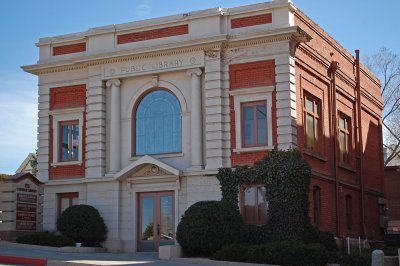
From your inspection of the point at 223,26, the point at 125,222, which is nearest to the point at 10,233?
the point at 125,222

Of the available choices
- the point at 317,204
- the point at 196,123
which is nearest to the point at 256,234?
the point at 317,204

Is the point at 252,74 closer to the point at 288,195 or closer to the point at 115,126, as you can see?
the point at 288,195

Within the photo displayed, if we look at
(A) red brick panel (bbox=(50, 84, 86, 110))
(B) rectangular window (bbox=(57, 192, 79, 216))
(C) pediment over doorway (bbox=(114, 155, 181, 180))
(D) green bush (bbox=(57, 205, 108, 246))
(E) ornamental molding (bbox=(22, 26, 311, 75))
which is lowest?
(D) green bush (bbox=(57, 205, 108, 246))

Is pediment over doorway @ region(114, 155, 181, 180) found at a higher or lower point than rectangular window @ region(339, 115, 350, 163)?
lower

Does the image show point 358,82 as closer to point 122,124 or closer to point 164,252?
point 122,124

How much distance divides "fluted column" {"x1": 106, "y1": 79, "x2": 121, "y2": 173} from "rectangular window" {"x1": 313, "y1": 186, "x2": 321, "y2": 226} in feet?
27.3

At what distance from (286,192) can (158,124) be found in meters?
6.76

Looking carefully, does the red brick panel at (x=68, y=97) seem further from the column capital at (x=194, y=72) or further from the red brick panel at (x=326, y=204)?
→ the red brick panel at (x=326, y=204)

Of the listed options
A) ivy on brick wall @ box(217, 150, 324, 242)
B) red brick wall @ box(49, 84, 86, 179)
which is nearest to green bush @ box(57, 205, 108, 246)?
red brick wall @ box(49, 84, 86, 179)

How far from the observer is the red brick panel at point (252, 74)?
98.6 feet

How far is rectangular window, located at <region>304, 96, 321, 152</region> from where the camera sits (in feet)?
103

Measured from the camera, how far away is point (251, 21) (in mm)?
30719

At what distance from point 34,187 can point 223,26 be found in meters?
10.8

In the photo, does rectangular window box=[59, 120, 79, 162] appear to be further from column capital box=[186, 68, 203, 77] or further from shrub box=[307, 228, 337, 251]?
shrub box=[307, 228, 337, 251]
